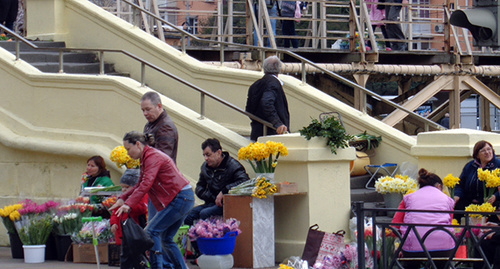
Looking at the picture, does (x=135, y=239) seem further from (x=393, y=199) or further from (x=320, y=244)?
(x=393, y=199)

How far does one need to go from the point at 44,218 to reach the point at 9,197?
211 cm

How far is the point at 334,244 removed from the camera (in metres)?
9.19

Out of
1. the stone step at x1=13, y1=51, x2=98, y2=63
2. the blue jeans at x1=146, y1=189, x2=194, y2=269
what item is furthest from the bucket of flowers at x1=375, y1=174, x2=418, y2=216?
the stone step at x1=13, y1=51, x2=98, y2=63

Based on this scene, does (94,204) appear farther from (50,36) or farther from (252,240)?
(50,36)

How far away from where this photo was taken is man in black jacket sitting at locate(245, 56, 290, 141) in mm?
10672

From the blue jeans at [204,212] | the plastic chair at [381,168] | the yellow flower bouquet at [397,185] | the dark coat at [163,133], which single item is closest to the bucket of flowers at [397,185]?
the yellow flower bouquet at [397,185]

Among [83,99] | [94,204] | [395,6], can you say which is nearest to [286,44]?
[395,6]

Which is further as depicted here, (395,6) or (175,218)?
(395,6)

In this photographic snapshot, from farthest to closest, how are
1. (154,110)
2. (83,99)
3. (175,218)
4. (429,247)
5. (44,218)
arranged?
1. (83,99)
2. (44,218)
3. (154,110)
4. (175,218)
5. (429,247)

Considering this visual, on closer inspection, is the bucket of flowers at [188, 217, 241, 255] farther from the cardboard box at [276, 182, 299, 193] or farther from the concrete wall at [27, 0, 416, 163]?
the concrete wall at [27, 0, 416, 163]

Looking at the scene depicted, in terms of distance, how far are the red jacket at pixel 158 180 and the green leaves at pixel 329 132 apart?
203cm

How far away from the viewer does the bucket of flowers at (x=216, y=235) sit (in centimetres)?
917

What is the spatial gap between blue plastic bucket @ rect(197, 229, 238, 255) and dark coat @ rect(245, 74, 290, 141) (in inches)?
72.8

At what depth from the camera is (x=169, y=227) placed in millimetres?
8297
